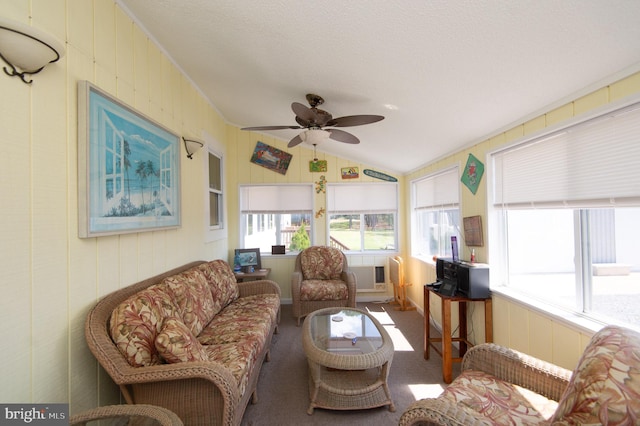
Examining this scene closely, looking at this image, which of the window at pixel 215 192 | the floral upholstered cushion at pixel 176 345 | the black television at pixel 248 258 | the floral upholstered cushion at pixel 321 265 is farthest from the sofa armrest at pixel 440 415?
the black television at pixel 248 258

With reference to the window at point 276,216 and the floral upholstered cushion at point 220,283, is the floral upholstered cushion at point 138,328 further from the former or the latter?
the window at point 276,216

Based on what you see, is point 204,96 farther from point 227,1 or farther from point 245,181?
point 227,1

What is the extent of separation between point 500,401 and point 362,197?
3.57 m

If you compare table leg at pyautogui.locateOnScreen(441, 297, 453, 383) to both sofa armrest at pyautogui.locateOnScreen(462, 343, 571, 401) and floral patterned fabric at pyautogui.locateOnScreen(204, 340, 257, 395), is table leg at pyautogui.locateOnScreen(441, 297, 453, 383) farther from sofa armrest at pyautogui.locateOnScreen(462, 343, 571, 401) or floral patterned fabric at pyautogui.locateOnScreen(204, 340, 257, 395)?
floral patterned fabric at pyautogui.locateOnScreen(204, 340, 257, 395)

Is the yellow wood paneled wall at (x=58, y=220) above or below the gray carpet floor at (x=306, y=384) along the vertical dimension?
above

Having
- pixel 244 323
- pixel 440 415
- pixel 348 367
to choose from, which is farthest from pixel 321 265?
pixel 440 415

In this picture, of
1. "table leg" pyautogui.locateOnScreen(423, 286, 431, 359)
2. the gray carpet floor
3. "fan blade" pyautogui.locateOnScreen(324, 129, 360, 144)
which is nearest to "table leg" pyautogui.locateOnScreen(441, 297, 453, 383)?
the gray carpet floor

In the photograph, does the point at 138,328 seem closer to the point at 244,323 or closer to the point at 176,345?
the point at 176,345

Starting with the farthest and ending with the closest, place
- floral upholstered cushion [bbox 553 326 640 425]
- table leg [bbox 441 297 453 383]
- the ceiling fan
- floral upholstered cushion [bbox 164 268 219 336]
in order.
→ table leg [bbox 441 297 453 383] < the ceiling fan < floral upholstered cushion [bbox 164 268 219 336] < floral upholstered cushion [bbox 553 326 640 425]

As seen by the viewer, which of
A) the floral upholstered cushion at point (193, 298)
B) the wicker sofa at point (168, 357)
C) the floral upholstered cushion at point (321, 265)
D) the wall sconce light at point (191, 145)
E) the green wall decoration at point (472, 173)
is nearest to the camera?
the wicker sofa at point (168, 357)

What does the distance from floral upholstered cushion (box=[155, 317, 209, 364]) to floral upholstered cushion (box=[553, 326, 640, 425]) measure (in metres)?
1.70

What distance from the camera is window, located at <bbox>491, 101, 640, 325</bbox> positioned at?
4.75 feet

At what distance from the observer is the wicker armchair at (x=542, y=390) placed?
899mm

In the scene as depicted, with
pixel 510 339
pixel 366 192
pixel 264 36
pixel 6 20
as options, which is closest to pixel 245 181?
pixel 366 192
